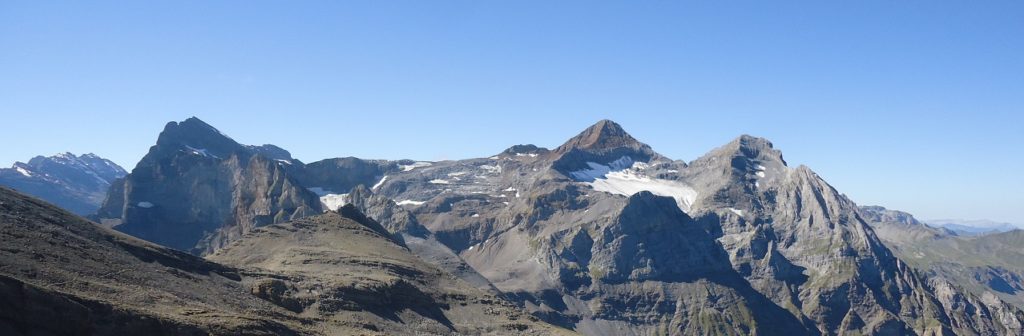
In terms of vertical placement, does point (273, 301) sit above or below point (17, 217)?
below

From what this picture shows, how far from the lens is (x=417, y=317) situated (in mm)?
147875

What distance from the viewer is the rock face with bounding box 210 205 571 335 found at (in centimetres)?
13125

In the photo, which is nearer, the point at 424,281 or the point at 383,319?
the point at 383,319

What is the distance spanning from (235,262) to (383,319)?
5472 cm

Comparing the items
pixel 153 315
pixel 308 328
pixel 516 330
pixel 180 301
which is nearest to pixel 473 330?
pixel 516 330

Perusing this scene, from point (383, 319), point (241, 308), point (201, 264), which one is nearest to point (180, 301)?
point (241, 308)

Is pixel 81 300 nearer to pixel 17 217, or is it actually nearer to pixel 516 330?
pixel 17 217

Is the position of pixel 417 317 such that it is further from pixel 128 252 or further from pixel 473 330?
pixel 128 252

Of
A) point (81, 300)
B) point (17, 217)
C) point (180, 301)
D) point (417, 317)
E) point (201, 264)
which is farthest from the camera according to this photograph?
point (417, 317)

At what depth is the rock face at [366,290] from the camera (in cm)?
13125

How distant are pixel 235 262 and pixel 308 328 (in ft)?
228

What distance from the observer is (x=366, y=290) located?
146 m

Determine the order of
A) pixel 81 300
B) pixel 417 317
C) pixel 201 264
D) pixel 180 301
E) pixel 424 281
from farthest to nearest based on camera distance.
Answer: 1. pixel 424 281
2. pixel 417 317
3. pixel 201 264
4. pixel 180 301
5. pixel 81 300

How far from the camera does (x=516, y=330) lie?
157m
